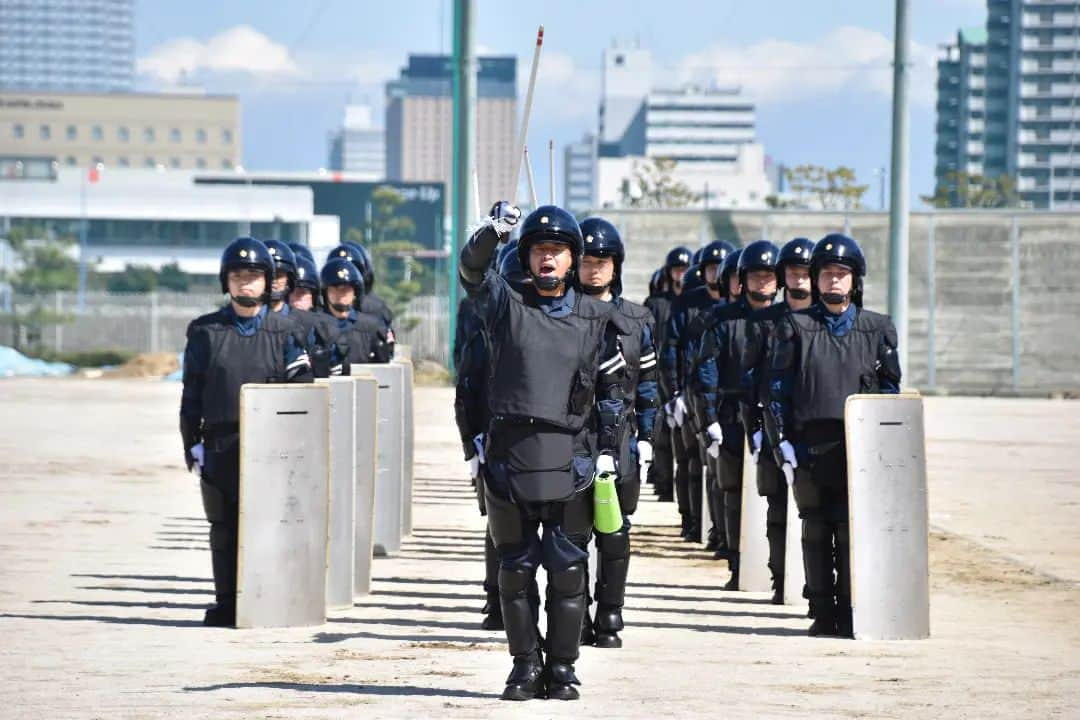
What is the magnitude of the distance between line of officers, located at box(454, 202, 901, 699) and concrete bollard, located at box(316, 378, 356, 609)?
33.1 inches

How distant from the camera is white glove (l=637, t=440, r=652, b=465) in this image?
9.97 metres

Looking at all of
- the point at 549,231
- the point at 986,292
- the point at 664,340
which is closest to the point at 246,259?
the point at 549,231

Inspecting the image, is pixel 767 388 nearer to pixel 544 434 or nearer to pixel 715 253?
pixel 544 434

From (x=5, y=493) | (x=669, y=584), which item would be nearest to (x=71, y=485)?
(x=5, y=493)

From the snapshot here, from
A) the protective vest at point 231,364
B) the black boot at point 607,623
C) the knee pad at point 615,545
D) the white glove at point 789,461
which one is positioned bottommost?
the black boot at point 607,623

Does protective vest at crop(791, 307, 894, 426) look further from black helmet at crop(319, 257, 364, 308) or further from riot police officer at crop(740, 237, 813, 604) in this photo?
black helmet at crop(319, 257, 364, 308)

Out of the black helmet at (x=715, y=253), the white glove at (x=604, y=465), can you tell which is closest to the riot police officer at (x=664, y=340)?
the black helmet at (x=715, y=253)

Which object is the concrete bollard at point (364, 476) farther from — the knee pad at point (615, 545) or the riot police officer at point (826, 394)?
the riot police officer at point (826, 394)

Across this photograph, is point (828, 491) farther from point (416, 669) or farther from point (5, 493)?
point (5, 493)

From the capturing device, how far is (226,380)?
1132cm

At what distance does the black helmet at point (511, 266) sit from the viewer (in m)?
9.50

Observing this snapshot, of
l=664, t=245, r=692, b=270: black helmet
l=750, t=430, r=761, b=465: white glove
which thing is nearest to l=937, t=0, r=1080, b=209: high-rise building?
l=664, t=245, r=692, b=270: black helmet

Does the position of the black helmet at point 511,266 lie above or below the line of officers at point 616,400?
above

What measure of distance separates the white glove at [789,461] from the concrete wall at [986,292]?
29881 mm
